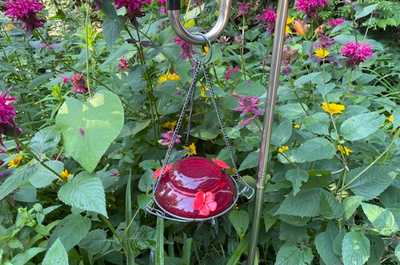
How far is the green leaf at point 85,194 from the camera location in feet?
2.37

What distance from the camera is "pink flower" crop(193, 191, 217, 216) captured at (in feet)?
2.24

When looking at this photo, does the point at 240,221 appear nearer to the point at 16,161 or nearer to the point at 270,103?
the point at 270,103

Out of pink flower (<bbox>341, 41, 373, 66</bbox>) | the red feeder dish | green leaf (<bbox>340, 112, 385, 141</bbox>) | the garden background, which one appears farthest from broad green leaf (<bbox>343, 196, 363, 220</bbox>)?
pink flower (<bbox>341, 41, 373, 66</bbox>)

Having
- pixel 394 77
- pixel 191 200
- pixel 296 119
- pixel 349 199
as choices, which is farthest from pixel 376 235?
pixel 394 77

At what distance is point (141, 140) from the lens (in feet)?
3.90

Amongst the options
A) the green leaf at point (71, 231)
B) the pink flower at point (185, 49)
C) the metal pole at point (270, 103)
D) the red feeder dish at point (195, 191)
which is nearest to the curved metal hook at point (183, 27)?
the metal pole at point (270, 103)

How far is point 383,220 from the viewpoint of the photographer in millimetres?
778

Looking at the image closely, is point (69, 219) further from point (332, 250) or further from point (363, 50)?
point (363, 50)

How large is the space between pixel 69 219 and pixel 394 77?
191 cm

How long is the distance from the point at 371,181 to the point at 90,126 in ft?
1.69

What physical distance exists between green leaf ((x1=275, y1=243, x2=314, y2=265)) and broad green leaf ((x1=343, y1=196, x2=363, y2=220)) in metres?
0.10

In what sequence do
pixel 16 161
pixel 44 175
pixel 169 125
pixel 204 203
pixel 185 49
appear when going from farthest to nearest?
pixel 169 125
pixel 185 49
pixel 16 161
pixel 44 175
pixel 204 203

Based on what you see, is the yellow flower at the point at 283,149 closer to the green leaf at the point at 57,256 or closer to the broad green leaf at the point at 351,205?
the broad green leaf at the point at 351,205

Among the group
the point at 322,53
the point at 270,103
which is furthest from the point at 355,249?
the point at 322,53
